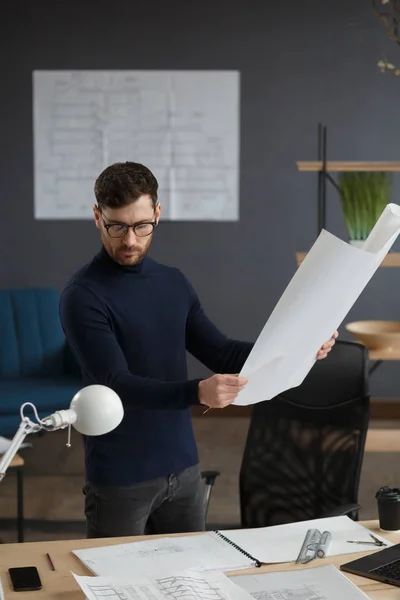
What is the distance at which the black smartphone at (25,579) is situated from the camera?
6.02 feet

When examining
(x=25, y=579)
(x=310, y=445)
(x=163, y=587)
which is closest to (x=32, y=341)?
(x=310, y=445)

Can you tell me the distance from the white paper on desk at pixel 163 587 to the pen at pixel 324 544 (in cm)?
26

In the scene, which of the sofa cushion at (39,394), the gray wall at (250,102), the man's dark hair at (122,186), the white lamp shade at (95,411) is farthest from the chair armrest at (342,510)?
the gray wall at (250,102)

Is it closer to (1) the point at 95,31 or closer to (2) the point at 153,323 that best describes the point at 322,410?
(2) the point at 153,323

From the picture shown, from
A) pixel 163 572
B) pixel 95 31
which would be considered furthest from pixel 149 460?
pixel 95 31

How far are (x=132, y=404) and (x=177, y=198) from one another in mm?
4089

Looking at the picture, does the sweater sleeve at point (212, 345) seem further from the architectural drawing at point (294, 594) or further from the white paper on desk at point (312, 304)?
the architectural drawing at point (294, 594)

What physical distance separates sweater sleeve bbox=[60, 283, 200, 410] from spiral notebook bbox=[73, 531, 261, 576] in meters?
0.30

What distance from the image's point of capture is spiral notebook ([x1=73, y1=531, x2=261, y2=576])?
1.91 meters

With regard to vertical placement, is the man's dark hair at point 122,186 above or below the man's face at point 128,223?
above

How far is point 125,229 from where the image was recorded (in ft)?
7.25

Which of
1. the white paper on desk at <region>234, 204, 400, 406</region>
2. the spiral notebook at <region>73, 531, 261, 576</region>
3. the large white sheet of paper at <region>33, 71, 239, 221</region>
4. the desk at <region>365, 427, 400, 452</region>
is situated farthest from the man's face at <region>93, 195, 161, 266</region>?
the large white sheet of paper at <region>33, 71, 239, 221</region>

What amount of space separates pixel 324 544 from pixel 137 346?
0.64 meters

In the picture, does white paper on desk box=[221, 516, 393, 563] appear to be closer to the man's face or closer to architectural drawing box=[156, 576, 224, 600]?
architectural drawing box=[156, 576, 224, 600]
